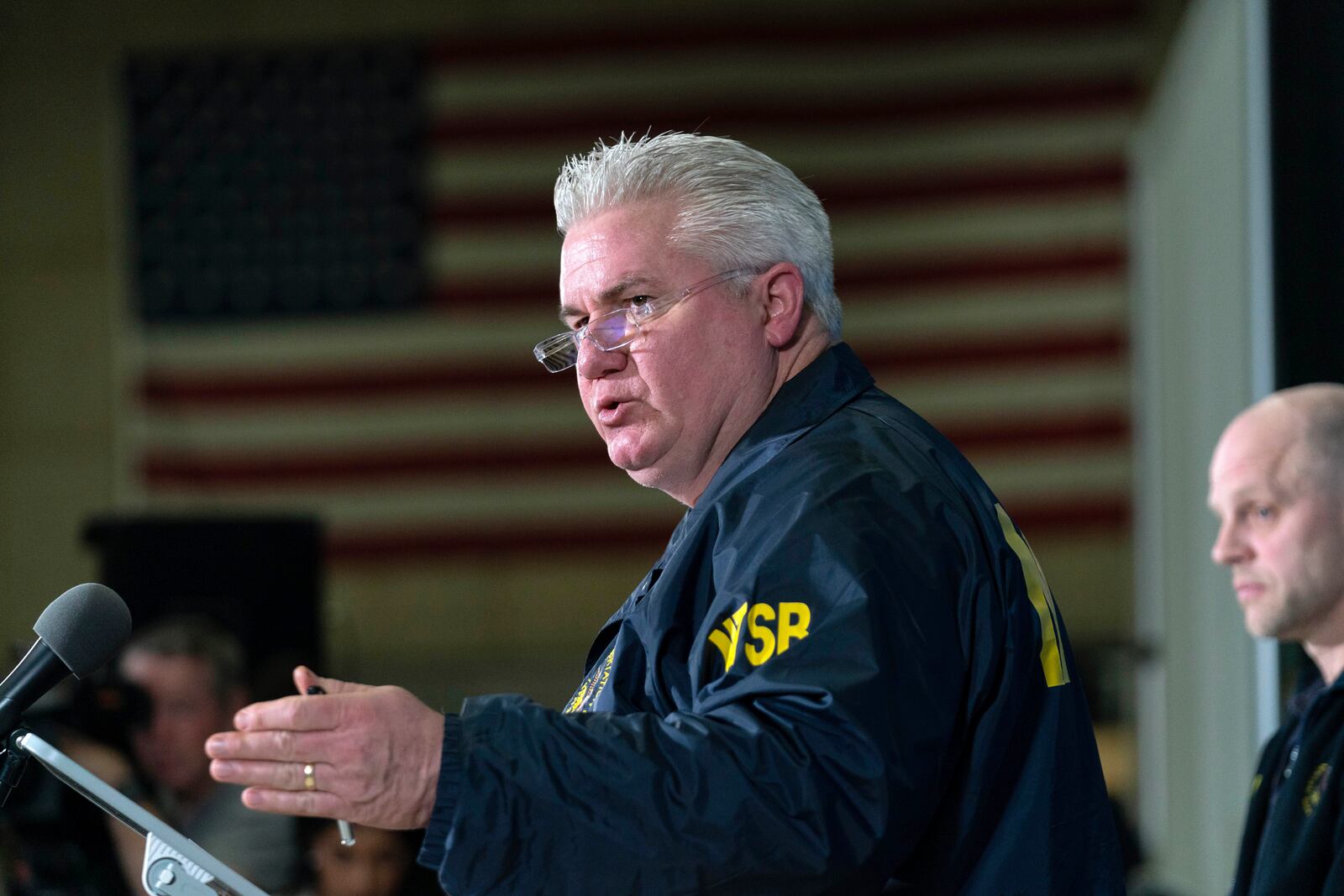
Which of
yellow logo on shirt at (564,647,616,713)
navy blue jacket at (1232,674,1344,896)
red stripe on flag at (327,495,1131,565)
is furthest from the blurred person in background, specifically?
red stripe on flag at (327,495,1131,565)

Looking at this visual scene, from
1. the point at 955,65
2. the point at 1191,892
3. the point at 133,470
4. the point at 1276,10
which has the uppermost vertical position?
the point at 955,65

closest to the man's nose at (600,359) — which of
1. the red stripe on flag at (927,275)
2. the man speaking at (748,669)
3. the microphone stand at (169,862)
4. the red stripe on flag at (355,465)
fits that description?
the man speaking at (748,669)

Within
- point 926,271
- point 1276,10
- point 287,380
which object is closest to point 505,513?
point 287,380

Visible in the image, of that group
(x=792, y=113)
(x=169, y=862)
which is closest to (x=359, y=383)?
(x=792, y=113)

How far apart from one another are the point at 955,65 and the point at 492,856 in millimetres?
7085

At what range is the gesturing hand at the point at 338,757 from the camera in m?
1.06

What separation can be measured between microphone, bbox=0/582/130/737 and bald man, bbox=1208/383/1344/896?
5.54 ft

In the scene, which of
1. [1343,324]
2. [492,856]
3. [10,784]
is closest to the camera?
[492,856]

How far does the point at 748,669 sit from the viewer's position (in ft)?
3.91

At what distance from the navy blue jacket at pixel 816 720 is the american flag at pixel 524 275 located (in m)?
6.30

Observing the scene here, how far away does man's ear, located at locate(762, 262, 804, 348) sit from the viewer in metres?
1.57

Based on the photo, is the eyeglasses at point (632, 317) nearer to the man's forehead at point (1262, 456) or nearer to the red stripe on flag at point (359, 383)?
the man's forehead at point (1262, 456)

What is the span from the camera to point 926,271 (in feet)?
25.2

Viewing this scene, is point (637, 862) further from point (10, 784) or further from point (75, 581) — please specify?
point (75, 581)
